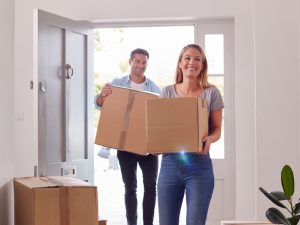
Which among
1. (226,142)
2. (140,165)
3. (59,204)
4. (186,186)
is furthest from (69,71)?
(59,204)

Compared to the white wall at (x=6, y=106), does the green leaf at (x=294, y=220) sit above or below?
below

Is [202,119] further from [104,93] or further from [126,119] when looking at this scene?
[104,93]

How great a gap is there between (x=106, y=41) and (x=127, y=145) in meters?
5.38

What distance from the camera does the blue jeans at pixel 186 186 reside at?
2252 mm

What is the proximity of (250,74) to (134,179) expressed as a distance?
4.18ft

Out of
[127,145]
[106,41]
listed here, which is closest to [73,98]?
[127,145]

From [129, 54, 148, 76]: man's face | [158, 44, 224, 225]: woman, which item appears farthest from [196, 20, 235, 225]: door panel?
[158, 44, 224, 225]: woman

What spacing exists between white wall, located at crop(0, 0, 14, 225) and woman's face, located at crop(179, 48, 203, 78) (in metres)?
0.96

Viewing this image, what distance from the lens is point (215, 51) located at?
160 inches

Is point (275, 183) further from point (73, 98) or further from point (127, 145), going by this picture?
point (73, 98)

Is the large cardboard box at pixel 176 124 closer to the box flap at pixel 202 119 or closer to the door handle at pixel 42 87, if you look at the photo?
the box flap at pixel 202 119

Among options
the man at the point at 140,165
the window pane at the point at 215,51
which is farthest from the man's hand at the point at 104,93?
the window pane at the point at 215,51

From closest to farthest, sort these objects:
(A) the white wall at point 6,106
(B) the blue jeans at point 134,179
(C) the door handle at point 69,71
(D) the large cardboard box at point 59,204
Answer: (D) the large cardboard box at point 59,204
(A) the white wall at point 6,106
(B) the blue jeans at point 134,179
(C) the door handle at point 69,71

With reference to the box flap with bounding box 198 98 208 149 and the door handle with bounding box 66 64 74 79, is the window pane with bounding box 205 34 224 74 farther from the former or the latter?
the box flap with bounding box 198 98 208 149
